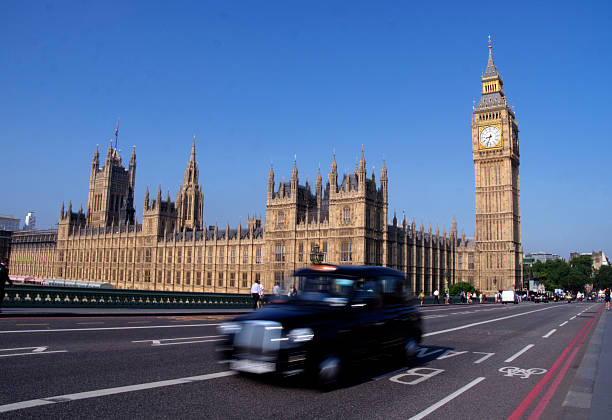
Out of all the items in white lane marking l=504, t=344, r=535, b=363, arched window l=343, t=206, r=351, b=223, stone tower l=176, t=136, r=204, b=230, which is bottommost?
white lane marking l=504, t=344, r=535, b=363

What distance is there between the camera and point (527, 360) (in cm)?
1180

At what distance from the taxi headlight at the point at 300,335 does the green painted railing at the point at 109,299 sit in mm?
18066

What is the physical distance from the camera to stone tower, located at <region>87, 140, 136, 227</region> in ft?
387

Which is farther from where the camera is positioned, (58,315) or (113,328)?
(58,315)

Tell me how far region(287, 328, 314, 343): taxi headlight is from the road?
0.84 metres

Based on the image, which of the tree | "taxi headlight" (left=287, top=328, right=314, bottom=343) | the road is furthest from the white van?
the tree

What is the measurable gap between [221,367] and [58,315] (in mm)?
12513

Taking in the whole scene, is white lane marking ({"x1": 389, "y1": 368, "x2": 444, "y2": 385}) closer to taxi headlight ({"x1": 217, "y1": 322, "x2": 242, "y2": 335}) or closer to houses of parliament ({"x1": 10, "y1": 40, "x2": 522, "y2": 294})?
taxi headlight ({"x1": 217, "y1": 322, "x2": 242, "y2": 335})

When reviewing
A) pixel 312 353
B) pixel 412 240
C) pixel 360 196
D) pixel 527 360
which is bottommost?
pixel 527 360

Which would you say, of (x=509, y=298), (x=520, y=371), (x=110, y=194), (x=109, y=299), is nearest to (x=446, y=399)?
(x=520, y=371)

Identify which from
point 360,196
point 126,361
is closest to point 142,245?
point 360,196

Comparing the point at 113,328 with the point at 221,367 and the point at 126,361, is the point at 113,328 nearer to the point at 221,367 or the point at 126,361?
the point at 126,361

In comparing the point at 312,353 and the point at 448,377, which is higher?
the point at 312,353

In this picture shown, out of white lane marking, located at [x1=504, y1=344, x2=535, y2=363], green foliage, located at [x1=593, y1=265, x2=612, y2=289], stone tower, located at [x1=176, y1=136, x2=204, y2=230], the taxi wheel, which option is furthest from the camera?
green foliage, located at [x1=593, y1=265, x2=612, y2=289]
